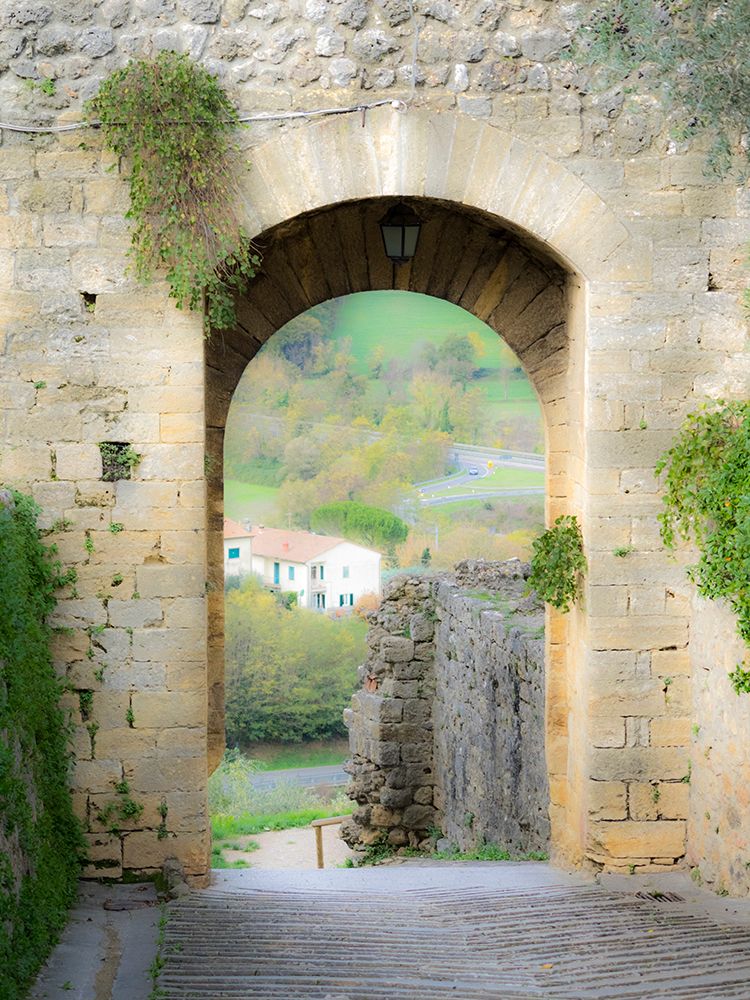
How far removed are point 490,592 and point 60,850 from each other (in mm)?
6209

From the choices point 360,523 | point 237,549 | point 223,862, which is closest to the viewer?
point 223,862

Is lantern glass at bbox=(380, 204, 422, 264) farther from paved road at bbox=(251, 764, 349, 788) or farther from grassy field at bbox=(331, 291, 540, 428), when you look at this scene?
paved road at bbox=(251, 764, 349, 788)

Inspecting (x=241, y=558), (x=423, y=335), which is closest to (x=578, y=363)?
(x=423, y=335)

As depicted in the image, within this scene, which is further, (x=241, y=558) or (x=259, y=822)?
(x=241, y=558)

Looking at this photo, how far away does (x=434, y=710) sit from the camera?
12508 millimetres

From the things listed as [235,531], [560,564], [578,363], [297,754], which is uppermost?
[578,363]

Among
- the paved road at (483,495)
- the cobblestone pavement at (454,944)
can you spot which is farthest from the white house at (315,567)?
the cobblestone pavement at (454,944)

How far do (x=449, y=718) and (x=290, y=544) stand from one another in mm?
13261

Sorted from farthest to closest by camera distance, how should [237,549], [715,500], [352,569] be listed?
1. [237,549]
2. [352,569]
3. [715,500]

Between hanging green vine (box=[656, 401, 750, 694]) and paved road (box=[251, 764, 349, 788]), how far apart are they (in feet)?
54.7

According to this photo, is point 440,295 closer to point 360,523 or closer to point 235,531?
point 360,523

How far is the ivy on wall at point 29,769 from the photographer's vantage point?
5.01 m

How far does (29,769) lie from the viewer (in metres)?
5.84

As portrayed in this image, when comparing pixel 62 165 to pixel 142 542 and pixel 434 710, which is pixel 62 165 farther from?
pixel 434 710
